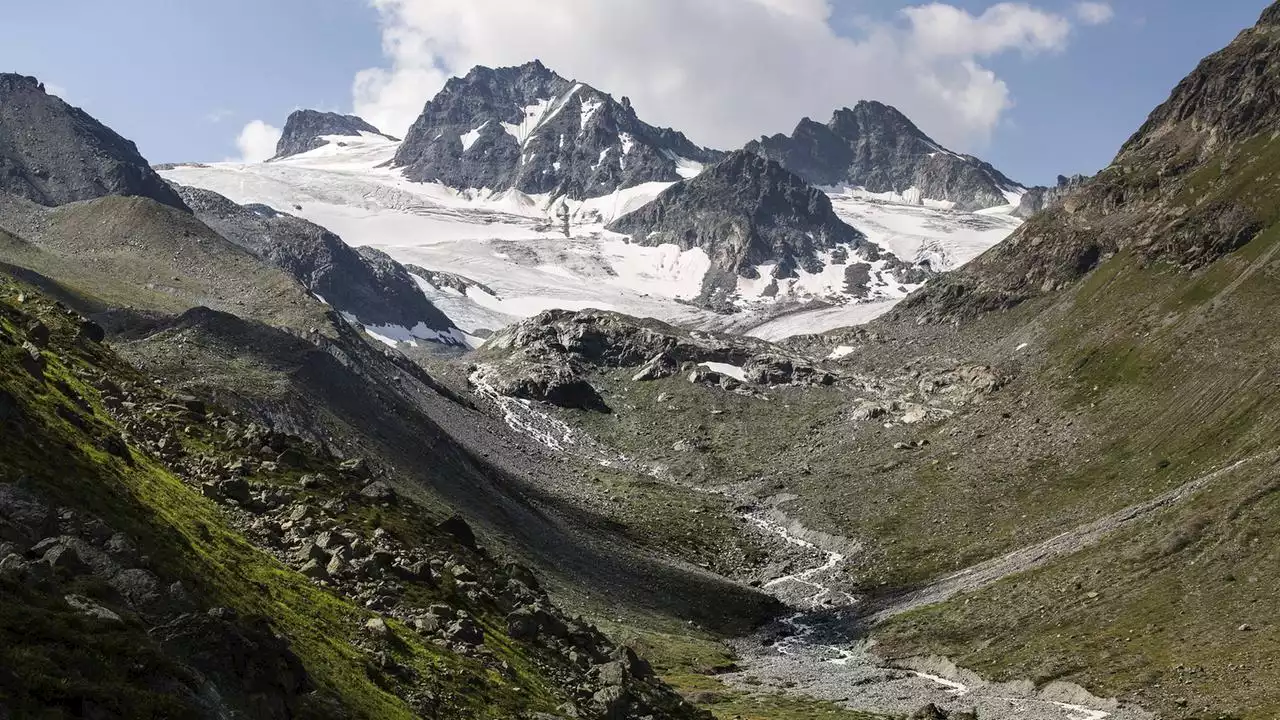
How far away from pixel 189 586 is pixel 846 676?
248 feet

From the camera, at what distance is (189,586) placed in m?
29.1

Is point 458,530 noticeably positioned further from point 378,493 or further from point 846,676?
point 846,676

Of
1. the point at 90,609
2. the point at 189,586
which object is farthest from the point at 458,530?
the point at 90,609

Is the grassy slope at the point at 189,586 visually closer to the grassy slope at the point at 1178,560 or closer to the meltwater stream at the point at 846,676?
the meltwater stream at the point at 846,676

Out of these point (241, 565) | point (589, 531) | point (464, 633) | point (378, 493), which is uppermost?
point (589, 531)

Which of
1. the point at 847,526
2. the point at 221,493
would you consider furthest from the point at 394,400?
the point at 221,493

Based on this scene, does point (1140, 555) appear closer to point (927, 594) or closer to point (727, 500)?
point (927, 594)

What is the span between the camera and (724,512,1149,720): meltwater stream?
246 feet

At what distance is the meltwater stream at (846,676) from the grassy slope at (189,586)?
48.4m

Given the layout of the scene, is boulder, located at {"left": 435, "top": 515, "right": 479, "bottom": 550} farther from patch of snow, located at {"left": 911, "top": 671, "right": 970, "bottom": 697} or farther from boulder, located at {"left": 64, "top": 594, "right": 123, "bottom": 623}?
patch of snow, located at {"left": 911, "top": 671, "right": 970, "bottom": 697}

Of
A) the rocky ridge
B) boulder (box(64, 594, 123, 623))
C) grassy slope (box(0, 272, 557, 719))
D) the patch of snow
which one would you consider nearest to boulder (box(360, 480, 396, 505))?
the rocky ridge

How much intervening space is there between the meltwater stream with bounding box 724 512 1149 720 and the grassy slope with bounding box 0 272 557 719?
159 feet

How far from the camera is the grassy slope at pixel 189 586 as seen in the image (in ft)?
71.2

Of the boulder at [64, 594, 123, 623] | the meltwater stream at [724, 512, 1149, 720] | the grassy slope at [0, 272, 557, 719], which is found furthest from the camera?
the meltwater stream at [724, 512, 1149, 720]
